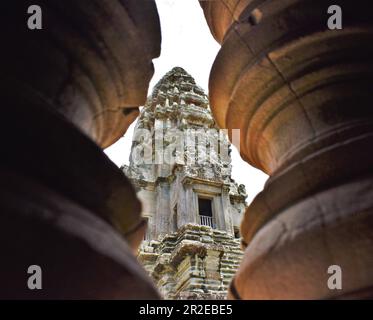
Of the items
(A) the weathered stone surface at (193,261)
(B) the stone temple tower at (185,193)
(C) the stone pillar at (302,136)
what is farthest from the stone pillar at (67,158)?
(A) the weathered stone surface at (193,261)

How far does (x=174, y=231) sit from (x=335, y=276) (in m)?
15.0

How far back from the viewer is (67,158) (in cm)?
118

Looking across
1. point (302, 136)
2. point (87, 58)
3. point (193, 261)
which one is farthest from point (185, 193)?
point (87, 58)

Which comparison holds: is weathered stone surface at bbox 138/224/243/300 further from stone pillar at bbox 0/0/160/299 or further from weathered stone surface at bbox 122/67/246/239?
stone pillar at bbox 0/0/160/299

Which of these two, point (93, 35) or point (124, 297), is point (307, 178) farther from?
point (93, 35)

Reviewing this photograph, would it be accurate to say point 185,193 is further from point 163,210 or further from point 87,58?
point 87,58

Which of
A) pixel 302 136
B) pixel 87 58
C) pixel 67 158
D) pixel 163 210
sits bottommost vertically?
pixel 67 158

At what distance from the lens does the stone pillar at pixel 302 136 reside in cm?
128

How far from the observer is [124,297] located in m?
1.10

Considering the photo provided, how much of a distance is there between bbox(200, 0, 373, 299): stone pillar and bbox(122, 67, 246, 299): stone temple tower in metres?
8.78

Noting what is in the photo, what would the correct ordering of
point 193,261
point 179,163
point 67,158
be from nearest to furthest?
point 67,158 → point 193,261 → point 179,163

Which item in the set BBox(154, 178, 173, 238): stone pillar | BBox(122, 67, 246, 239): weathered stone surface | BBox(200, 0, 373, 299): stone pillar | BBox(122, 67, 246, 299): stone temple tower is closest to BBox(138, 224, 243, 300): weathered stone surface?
BBox(122, 67, 246, 299): stone temple tower

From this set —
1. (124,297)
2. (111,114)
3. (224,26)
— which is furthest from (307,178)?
(224,26)

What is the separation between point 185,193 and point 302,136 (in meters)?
14.9
